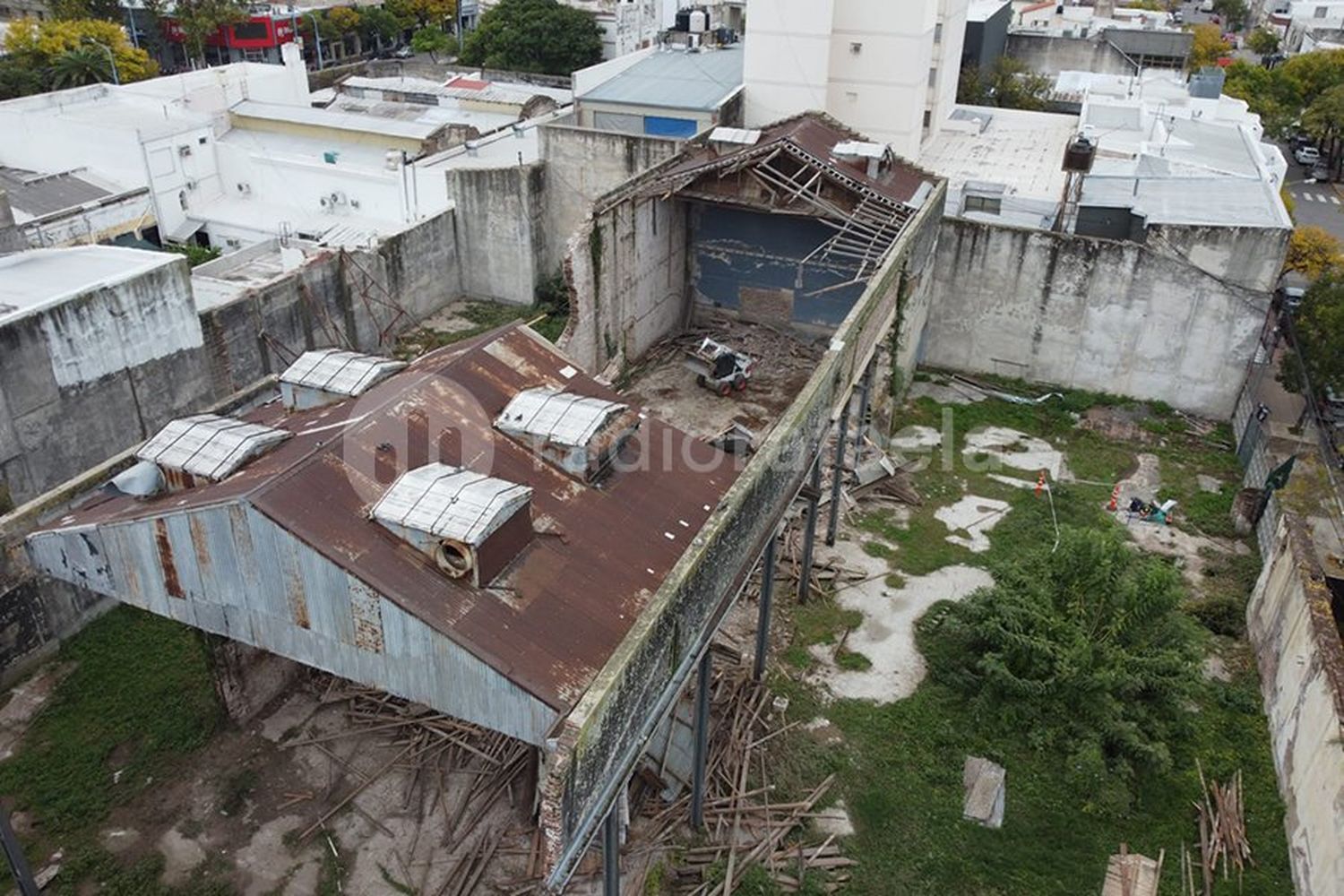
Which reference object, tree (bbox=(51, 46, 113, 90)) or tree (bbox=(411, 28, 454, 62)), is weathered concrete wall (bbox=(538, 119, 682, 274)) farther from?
tree (bbox=(411, 28, 454, 62))

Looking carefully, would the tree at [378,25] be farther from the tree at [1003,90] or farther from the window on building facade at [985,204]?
the window on building facade at [985,204]

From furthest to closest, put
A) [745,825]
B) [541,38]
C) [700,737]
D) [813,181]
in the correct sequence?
1. [541,38]
2. [813,181]
3. [745,825]
4. [700,737]

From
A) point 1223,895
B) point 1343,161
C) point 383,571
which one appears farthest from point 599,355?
point 1343,161

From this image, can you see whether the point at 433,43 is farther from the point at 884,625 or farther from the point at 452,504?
the point at 452,504

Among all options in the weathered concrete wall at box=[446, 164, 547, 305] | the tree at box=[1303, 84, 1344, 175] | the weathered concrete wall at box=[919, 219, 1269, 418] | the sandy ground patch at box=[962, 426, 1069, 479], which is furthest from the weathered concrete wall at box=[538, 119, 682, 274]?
the tree at box=[1303, 84, 1344, 175]

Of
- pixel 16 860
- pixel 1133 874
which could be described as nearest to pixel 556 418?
pixel 16 860

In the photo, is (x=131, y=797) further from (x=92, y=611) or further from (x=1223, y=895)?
(x=1223, y=895)

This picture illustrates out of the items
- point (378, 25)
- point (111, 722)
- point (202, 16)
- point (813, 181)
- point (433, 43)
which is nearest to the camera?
point (111, 722)
